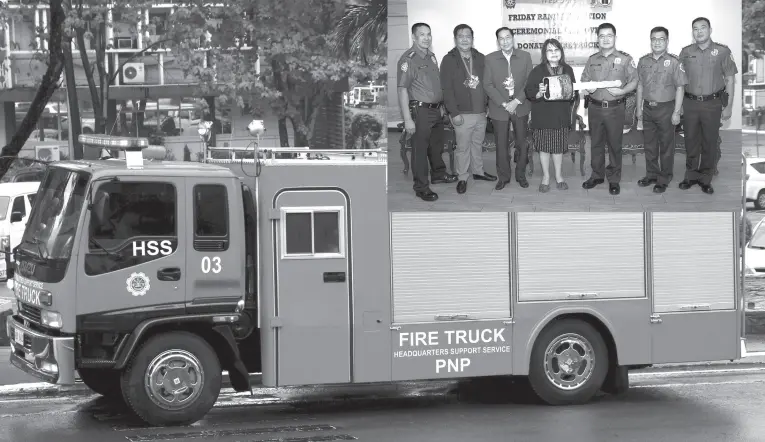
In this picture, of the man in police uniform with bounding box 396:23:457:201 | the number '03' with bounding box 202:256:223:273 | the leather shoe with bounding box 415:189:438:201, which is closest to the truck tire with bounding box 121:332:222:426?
the number '03' with bounding box 202:256:223:273

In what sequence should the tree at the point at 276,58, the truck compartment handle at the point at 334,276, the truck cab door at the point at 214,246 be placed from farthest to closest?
the tree at the point at 276,58 < the truck compartment handle at the point at 334,276 < the truck cab door at the point at 214,246

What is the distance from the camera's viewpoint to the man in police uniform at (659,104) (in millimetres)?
10375

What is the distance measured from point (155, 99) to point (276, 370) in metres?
25.0

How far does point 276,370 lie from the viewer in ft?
31.0

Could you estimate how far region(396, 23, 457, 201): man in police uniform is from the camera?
32.7 ft

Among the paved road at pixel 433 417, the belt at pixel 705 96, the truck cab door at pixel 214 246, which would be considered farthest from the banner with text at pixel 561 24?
the paved road at pixel 433 417

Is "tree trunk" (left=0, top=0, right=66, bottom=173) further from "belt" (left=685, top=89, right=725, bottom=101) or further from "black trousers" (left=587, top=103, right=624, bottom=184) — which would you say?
"belt" (left=685, top=89, right=725, bottom=101)

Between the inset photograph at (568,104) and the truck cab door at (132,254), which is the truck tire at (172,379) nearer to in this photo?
the truck cab door at (132,254)

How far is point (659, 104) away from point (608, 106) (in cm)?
49

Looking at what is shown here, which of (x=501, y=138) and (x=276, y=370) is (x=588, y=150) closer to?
(x=501, y=138)

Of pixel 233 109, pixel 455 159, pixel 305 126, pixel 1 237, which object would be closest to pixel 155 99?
pixel 233 109

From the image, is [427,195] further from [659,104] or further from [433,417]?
[659,104]

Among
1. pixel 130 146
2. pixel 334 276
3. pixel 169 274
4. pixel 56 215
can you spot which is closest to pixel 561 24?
pixel 334 276

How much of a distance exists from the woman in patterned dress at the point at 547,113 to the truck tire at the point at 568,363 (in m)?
1.32
